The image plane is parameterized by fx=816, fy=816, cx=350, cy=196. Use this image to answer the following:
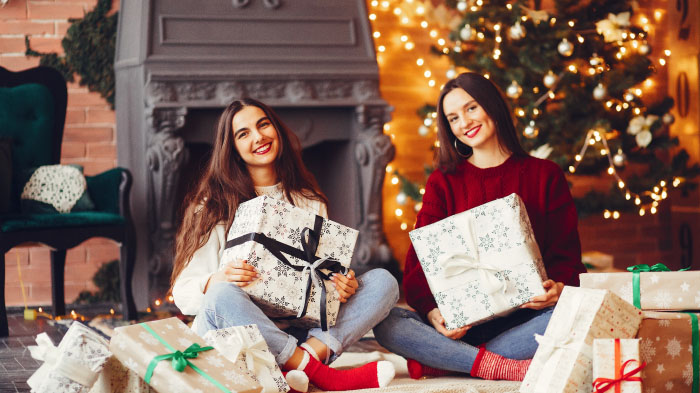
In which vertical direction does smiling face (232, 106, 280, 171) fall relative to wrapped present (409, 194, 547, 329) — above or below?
above

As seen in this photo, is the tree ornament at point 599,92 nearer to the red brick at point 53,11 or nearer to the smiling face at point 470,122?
the smiling face at point 470,122

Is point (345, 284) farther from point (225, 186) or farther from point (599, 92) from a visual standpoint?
point (599, 92)

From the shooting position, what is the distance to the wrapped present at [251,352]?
6.11 ft

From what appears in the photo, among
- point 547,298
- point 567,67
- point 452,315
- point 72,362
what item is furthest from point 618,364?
point 567,67

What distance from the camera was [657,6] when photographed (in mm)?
4590

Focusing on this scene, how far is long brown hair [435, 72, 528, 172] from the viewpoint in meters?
2.31

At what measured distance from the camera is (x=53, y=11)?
3748mm

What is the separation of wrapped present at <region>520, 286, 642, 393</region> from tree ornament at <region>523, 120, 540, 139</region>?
1.95 metres

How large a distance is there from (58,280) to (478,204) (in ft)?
6.65

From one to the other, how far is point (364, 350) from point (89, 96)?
74.8 inches

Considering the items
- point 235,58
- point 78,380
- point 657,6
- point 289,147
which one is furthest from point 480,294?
point 657,6

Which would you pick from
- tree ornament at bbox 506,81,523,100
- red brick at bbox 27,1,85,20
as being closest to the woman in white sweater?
tree ornament at bbox 506,81,523,100

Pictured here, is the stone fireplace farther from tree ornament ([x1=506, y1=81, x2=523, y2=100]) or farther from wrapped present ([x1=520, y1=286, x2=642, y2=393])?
wrapped present ([x1=520, y1=286, x2=642, y2=393])

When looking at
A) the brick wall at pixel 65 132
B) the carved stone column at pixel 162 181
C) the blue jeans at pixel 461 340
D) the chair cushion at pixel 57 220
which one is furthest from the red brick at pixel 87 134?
the blue jeans at pixel 461 340
